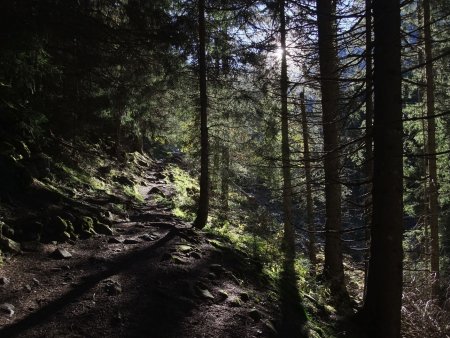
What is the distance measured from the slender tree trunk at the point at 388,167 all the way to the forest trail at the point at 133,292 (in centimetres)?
177

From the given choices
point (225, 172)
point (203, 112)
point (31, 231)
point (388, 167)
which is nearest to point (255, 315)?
point (388, 167)

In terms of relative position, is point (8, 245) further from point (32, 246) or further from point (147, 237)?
point (147, 237)

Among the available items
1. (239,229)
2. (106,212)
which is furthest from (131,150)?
(106,212)

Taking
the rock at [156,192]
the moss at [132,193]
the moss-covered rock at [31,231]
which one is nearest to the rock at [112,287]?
the moss-covered rock at [31,231]

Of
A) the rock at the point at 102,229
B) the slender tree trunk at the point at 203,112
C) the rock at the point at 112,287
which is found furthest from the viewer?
the slender tree trunk at the point at 203,112

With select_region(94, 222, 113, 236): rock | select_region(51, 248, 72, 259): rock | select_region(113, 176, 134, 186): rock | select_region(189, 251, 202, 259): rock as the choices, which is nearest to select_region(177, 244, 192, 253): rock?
select_region(189, 251, 202, 259): rock

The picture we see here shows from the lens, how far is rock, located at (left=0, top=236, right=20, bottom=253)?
243 inches

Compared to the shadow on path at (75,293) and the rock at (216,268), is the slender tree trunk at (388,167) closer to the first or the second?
the rock at (216,268)

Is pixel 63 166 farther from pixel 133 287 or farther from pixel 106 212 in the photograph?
pixel 133 287

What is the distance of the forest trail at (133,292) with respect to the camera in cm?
494

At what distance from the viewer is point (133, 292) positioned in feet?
19.7

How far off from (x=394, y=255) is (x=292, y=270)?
478 centimetres

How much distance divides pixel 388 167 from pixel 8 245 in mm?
5826

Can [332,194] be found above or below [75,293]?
above
